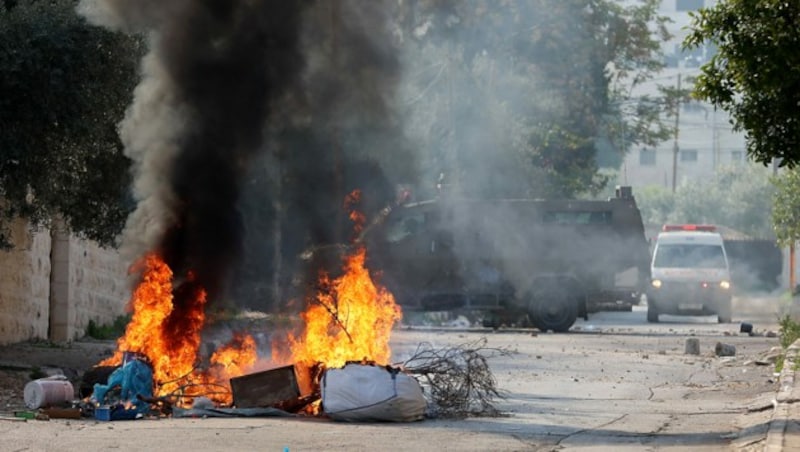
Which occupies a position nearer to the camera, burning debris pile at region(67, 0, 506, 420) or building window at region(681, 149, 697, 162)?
burning debris pile at region(67, 0, 506, 420)

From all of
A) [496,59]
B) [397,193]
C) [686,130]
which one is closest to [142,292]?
[397,193]

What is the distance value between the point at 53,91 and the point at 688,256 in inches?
819

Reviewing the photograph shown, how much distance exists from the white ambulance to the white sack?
1952 cm

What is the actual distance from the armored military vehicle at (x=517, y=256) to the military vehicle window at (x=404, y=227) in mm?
20

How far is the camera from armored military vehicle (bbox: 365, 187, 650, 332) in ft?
93.7

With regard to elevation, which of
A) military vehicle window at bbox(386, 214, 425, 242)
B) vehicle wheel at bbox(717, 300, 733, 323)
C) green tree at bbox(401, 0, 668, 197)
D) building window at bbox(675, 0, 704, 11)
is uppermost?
building window at bbox(675, 0, 704, 11)

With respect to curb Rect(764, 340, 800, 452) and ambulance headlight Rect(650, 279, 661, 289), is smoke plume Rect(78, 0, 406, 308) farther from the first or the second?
ambulance headlight Rect(650, 279, 661, 289)

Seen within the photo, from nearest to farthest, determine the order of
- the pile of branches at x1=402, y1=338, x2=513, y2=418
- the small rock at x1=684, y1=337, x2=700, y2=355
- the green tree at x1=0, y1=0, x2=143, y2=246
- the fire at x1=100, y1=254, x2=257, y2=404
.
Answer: the pile of branches at x1=402, y1=338, x2=513, y2=418
the fire at x1=100, y1=254, x2=257, y2=404
the green tree at x1=0, y1=0, x2=143, y2=246
the small rock at x1=684, y1=337, x2=700, y2=355

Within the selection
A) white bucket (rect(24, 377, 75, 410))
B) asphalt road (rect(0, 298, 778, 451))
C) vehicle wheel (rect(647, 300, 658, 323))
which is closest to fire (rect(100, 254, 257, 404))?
white bucket (rect(24, 377, 75, 410))

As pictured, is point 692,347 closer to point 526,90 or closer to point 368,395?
point 368,395

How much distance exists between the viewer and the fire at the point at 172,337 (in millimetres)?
13742

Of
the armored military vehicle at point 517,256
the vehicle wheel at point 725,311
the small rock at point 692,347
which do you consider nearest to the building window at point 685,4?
the vehicle wheel at point 725,311

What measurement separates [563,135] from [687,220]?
3947 cm

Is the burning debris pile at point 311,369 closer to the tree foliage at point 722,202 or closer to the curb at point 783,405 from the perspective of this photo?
the curb at point 783,405
